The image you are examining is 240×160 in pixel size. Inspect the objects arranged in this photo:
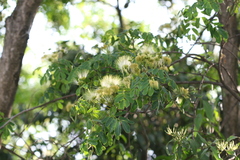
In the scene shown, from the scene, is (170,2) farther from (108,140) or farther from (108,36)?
(108,140)

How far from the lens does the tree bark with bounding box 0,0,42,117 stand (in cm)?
238

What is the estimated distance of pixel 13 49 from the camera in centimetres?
238

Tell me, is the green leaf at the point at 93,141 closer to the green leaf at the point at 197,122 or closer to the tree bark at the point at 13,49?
the green leaf at the point at 197,122

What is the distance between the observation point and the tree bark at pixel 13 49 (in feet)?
7.80

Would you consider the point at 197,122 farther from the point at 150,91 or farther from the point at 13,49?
the point at 13,49

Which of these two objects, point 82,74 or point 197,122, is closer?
point 82,74

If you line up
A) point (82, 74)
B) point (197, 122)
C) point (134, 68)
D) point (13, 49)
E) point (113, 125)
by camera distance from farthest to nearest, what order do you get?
point (13, 49)
point (197, 122)
point (82, 74)
point (134, 68)
point (113, 125)

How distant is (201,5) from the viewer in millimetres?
1884

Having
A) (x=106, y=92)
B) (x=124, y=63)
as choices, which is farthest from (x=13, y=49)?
(x=106, y=92)

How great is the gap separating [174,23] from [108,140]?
4.30 ft

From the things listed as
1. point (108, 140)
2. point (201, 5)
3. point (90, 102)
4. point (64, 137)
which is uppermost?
point (201, 5)

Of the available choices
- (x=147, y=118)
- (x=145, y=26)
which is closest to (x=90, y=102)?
(x=147, y=118)

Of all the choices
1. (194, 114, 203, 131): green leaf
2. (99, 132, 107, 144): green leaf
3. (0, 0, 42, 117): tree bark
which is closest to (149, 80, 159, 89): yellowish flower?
(99, 132, 107, 144): green leaf

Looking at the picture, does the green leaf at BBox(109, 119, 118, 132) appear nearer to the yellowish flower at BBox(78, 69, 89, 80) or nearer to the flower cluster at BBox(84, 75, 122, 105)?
the flower cluster at BBox(84, 75, 122, 105)
